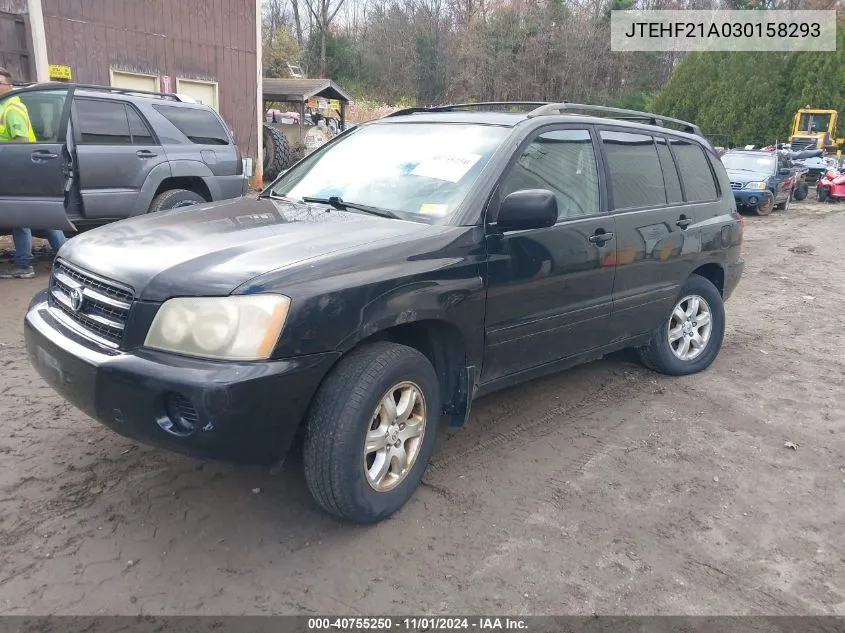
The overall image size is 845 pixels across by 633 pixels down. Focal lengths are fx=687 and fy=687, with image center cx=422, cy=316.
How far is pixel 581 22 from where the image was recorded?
35.8 meters

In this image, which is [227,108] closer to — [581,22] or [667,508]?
[667,508]

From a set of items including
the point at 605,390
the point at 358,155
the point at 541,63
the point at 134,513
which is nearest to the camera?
the point at 134,513

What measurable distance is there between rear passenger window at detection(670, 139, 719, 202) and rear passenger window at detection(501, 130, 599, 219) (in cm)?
115

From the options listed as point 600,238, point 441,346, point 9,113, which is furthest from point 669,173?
point 9,113

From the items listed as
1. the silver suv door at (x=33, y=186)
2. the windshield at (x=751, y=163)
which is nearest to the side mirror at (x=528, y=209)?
the silver suv door at (x=33, y=186)

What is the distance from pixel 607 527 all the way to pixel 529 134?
201 centimetres

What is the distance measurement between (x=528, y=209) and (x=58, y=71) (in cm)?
1101

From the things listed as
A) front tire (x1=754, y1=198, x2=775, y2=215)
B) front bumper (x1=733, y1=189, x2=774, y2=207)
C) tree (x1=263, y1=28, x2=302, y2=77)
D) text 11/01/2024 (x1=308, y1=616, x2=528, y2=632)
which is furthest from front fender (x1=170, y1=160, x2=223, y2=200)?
tree (x1=263, y1=28, x2=302, y2=77)

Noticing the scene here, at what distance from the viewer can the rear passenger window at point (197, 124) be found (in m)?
8.09

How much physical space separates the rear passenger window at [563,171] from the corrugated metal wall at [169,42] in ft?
34.9

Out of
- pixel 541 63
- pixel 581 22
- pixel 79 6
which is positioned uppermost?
pixel 581 22

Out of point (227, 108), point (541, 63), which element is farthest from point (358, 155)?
point (541, 63)

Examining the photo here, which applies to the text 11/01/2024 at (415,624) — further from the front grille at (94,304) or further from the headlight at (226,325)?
the front grille at (94,304)

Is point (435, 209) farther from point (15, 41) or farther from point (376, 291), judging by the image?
point (15, 41)
